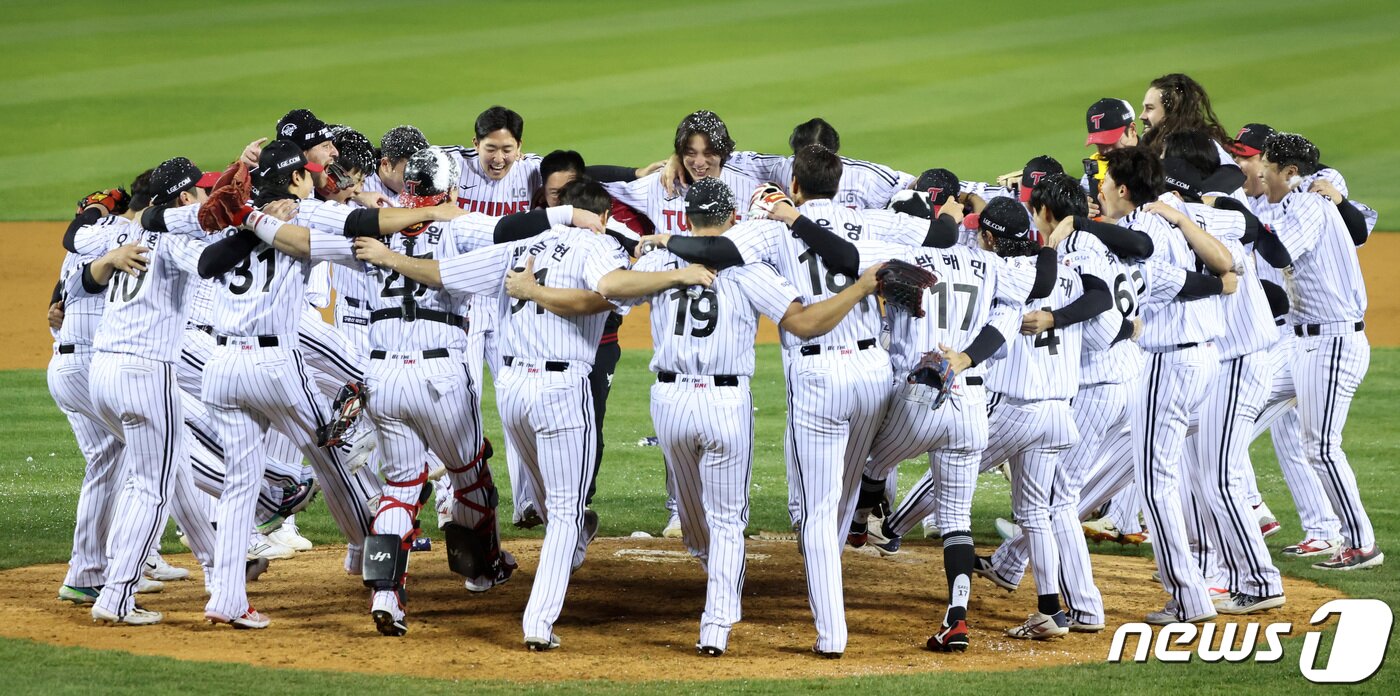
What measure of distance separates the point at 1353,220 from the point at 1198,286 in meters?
2.05

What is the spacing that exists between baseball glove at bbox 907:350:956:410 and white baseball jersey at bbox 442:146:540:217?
318cm

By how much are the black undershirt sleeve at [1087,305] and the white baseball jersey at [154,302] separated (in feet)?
11.4

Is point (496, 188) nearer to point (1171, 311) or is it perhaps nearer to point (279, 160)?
point (279, 160)

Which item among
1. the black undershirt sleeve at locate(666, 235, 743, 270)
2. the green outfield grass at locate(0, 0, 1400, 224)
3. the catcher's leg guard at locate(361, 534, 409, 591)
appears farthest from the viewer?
the green outfield grass at locate(0, 0, 1400, 224)

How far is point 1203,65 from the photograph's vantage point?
88.9ft

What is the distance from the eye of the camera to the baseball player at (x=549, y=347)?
6113mm

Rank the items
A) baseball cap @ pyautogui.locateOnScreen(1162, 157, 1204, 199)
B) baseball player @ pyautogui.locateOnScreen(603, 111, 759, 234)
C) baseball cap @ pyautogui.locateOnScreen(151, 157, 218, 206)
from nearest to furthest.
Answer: baseball cap @ pyautogui.locateOnScreen(151, 157, 218, 206)
baseball cap @ pyautogui.locateOnScreen(1162, 157, 1204, 199)
baseball player @ pyautogui.locateOnScreen(603, 111, 759, 234)

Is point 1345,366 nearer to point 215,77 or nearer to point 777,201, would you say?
point 777,201

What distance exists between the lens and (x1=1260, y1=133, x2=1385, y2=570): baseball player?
307 inches

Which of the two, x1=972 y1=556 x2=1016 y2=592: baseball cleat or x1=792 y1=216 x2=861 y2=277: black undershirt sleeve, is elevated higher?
x1=792 y1=216 x2=861 y2=277: black undershirt sleeve

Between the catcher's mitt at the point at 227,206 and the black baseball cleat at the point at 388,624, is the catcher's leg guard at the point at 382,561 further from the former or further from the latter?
the catcher's mitt at the point at 227,206

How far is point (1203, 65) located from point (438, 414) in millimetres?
23313

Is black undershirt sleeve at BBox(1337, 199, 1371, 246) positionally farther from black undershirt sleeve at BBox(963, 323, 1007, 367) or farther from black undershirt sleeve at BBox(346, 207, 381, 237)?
black undershirt sleeve at BBox(346, 207, 381, 237)

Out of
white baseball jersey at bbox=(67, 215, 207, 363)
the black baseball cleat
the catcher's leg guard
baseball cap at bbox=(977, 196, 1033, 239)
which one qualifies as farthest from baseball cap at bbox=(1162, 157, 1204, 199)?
white baseball jersey at bbox=(67, 215, 207, 363)
